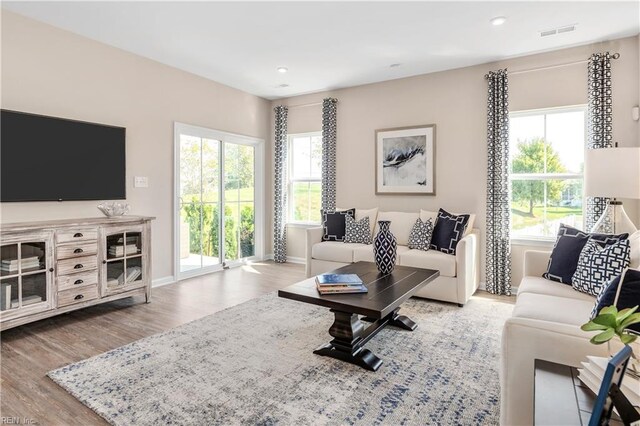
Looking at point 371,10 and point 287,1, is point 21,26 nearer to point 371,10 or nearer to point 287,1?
point 287,1

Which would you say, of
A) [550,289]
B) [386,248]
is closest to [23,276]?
[386,248]

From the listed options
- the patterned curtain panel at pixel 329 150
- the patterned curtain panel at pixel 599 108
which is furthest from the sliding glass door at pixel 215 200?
the patterned curtain panel at pixel 599 108

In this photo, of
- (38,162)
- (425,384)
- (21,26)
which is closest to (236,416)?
(425,384)

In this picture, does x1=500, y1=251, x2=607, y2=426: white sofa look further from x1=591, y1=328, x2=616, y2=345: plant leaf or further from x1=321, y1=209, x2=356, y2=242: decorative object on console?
x1=321, y1=209, x2=356, y2=242: decorative object on console

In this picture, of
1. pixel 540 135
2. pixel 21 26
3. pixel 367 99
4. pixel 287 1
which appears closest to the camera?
pixel 287 1

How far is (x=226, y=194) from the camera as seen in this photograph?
555cm

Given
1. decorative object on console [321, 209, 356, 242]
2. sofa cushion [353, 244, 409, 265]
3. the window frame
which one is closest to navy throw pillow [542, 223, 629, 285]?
sofa cushion [353, 244, 409, 265]

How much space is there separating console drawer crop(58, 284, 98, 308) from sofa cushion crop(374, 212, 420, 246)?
3.23 metres

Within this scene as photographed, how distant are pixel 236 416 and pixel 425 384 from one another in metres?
1.15

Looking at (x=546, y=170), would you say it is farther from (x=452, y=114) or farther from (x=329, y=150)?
(x=329, y=150)

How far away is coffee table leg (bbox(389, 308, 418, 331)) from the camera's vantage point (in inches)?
120

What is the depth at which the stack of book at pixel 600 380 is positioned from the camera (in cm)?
103

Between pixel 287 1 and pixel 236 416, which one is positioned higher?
pixel 287 1

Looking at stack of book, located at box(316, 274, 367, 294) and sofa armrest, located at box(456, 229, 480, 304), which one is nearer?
stack of book, located at box(316, 274, 367, 294)
